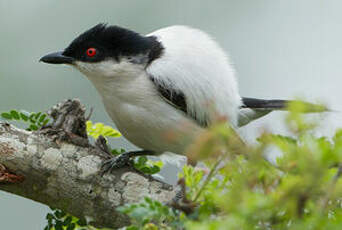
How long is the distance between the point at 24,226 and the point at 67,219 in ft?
20.2

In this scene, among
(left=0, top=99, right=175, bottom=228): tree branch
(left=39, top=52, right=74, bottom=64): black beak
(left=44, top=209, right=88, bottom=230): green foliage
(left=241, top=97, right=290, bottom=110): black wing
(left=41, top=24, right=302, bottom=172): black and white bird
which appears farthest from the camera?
(left=241, top=97, right=290, bottom=110): black wing

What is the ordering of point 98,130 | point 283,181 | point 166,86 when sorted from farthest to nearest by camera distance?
point 166,86
point 98,130
point 283,181

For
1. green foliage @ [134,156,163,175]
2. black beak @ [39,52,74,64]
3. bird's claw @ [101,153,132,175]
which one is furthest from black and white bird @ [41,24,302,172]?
bird's claw @ [101,153,132,175]

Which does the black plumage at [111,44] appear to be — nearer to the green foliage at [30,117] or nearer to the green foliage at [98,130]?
the green foliage at [98,130]

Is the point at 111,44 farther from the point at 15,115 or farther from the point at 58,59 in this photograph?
the point at 15,115

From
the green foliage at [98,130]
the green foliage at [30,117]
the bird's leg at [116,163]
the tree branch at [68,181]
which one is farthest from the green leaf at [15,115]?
Result: the bird's leg at [116,163]

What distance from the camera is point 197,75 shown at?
463cm

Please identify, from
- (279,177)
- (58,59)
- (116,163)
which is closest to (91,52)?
(58,59)

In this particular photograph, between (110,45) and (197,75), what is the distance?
924 mm

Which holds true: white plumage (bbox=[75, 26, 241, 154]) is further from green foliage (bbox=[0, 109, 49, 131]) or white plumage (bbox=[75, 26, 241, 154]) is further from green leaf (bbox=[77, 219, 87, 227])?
green leaf (bbox=[77, 219, 87, 227])

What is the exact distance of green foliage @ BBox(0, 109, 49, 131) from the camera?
13.5 ft

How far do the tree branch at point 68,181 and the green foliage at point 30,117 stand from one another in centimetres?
27

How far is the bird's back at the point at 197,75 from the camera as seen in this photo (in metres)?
4.58

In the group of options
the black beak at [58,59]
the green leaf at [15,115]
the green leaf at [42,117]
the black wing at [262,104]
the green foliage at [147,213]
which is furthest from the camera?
the black wing at [262,104]
